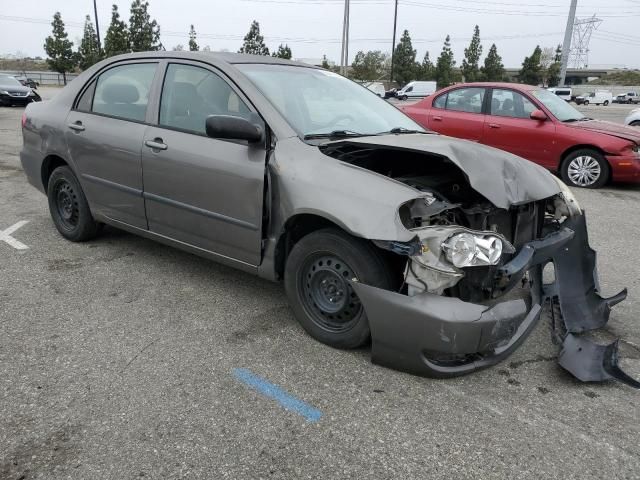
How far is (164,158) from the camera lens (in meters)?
3.78

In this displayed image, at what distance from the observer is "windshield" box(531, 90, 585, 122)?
8391 mm

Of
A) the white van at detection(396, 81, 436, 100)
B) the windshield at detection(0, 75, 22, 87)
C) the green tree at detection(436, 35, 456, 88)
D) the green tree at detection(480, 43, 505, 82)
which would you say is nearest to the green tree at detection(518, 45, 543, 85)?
the green tree at detection(480, 43, 505, 82)

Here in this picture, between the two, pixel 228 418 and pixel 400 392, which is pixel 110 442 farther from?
Result: pixel 400 392

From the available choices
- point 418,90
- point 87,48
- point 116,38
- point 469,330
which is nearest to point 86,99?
point 469,330

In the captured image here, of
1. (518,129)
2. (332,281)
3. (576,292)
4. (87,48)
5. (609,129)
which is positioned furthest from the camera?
(87,48)

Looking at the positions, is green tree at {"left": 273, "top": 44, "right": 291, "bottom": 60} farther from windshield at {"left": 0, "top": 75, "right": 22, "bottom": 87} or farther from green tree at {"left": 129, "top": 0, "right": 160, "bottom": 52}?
windshield at {"left": 0, "top": 75, "right": 22, "bottom": 87}

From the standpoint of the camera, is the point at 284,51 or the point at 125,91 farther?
the point at 284,51

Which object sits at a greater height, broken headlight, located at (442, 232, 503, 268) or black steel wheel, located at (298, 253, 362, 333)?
broken headlight, located at (442, 232, 503, 268)

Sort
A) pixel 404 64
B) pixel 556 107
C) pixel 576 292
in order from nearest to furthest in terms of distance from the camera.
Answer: pixel 576 292 → pixel 556 107 → pixel 404 64

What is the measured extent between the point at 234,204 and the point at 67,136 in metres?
2.09

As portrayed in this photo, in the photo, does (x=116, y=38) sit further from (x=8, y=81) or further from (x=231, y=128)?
(x=231, y=128)

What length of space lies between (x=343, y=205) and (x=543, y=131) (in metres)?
6.41

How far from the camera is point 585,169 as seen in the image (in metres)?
8.16

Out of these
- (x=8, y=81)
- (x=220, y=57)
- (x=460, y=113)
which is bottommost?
(x=8, y=81)
